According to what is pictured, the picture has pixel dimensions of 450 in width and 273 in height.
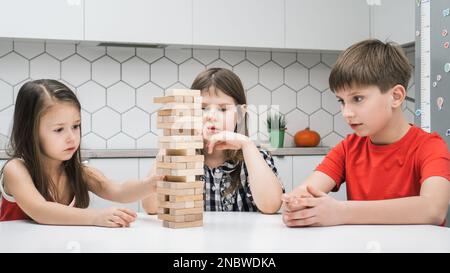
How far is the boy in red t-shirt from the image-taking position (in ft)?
3.84

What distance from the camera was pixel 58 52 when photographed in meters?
2.87

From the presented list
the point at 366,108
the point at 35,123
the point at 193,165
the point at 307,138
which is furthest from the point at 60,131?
the point at 307,138

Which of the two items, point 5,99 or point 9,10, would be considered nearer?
point 9,10

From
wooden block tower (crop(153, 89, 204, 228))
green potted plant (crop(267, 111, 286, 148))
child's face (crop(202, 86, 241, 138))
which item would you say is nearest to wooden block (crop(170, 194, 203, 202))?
wooden block tower (crop(153, 89, 204, 228))

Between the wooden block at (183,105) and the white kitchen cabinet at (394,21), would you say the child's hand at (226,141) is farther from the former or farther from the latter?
the white kitchen cabinet at (394,21)

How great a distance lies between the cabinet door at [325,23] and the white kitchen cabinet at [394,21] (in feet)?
0.19

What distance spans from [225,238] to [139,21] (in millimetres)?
2082

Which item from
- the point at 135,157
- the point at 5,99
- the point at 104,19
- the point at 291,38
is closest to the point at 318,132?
the point at 291,38

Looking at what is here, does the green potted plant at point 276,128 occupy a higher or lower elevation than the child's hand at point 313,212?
higher

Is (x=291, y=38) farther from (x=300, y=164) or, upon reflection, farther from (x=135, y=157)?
(x=135, y=157)

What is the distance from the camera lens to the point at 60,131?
123 cm

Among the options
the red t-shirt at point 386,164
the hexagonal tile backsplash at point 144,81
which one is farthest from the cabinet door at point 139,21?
the red t-shirt at point 386,164

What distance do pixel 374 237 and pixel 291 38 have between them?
88.7 inches

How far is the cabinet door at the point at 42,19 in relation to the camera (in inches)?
99.7
